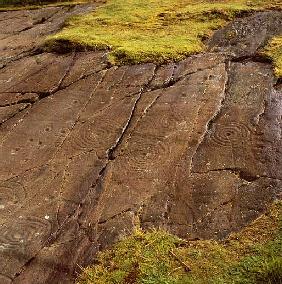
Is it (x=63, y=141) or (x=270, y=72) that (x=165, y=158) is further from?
(x=270, y=72)

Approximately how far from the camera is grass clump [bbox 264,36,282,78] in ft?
20.9

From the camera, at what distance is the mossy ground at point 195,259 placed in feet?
11.9

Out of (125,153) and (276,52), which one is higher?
(276,52)

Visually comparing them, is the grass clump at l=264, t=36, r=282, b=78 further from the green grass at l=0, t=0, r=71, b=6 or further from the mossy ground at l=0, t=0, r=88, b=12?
the green grass at l=0, t=0, r=71, b=6

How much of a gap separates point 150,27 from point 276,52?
2436 mm

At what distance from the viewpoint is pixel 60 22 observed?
9281 millimetres

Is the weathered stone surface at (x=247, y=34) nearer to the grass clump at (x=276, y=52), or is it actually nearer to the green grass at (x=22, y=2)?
the grass clump at (x=276, y=52)

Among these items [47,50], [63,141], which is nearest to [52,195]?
[63,141]

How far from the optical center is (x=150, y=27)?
27.0 feet

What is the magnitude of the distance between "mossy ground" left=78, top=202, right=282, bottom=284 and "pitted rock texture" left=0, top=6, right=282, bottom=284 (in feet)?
0.44

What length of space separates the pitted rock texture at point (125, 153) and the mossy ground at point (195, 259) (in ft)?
0.44

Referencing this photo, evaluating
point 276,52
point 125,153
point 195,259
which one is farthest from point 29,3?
point 195,259

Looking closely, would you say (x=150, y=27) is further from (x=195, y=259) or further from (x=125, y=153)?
(x=195, y=259)

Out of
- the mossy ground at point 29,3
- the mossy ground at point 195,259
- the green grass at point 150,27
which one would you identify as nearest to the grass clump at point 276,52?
the green grass at point 150,27
